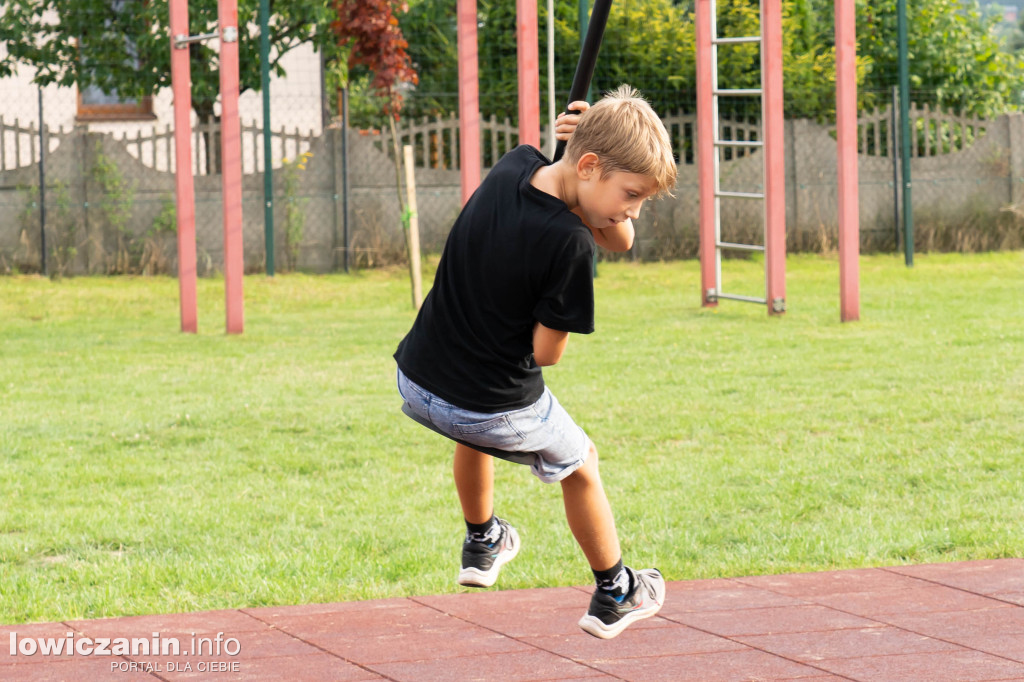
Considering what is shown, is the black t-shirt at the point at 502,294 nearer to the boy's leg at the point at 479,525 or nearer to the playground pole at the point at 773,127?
the boy's leg at the point at 479,525

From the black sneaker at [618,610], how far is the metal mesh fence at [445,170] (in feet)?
35.9

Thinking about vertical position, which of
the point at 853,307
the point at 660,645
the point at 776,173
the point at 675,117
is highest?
the point at 675,117

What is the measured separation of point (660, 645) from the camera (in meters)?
3.85

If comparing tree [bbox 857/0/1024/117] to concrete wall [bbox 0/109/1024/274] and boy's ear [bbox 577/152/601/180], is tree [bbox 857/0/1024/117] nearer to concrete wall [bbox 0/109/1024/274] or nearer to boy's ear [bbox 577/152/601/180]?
concrete wall [bbox 0/109/1024/274]

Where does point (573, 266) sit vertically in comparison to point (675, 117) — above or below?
below

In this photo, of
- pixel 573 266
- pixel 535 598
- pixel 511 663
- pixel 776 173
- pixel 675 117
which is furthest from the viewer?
pixel 675 117

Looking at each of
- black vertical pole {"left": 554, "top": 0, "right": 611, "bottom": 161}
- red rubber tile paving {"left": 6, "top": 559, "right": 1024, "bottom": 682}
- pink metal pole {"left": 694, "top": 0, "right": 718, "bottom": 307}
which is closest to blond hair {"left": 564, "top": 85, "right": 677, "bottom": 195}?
black vertical pole {"left": 554, "top": 0, "right": 611, "bottom": 161}

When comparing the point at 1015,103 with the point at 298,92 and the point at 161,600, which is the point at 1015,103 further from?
the point at 161,600

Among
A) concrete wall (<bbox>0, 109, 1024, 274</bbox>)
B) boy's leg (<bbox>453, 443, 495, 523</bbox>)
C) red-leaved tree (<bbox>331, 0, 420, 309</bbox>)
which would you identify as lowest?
boy's leg (<bbox>453, 443, 495, 523</bbox>)

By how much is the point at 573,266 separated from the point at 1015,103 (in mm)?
20233

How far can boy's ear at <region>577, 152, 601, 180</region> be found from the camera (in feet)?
10.2

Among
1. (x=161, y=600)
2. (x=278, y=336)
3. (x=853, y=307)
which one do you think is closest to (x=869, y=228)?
(x=853, y=307)

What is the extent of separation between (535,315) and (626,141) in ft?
1.52

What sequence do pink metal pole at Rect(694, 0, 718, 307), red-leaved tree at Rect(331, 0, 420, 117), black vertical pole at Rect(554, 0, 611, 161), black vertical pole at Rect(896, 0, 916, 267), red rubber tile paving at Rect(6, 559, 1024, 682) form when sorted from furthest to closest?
1. black vertical pole at Rect(896, 0, 916, 267)
2. red-leaved tree at Rect(331, 0, 420, 117)
3. pink metal pole at Rect(694, 0, 718, 307)
4. red rubber tile paving at Rect(6, 559, 1024, 682)
5. black vertical pole at Rect(554, 0, 611, 161)
